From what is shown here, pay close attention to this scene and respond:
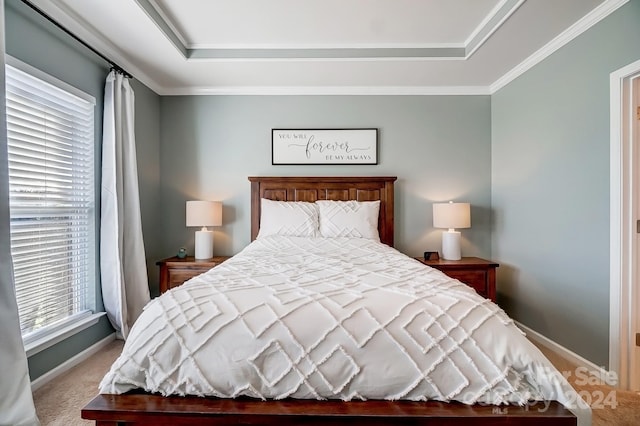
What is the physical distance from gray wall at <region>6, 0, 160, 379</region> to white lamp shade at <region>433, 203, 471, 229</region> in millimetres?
3050

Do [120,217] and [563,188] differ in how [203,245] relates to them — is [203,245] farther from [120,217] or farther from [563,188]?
[563,188]

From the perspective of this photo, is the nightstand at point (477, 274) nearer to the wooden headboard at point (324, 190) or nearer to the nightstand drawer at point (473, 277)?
the nightstand drawer at point (473, 277)

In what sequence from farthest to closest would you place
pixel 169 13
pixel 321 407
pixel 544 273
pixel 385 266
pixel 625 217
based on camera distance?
pixel 544 273, pixel 169 13, pixel 625 217, pixel 385 266, pixel 321 407

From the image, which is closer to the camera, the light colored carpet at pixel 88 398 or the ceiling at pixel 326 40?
the light colored carpet at pixel 88 398

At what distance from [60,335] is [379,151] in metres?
3.21

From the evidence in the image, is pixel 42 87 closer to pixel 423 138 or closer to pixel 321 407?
pixel 321 407

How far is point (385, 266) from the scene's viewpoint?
1.93 metres

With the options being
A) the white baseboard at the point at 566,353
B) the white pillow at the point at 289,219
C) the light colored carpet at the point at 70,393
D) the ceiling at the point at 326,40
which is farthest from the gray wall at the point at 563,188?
the light colored carpet at the point at 70,393

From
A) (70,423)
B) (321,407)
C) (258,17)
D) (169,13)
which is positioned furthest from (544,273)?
(169,13)

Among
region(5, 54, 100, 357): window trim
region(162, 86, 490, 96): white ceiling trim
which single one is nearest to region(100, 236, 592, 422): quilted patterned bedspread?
region(5, 54, 100, 357): window trim

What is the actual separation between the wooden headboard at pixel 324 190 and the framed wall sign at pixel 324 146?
237 millimetres

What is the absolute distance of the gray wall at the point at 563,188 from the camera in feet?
7.23

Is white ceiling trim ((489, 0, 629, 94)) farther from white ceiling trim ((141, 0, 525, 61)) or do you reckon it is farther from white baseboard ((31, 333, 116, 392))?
white baseboard ((31, 333, 116, 392))

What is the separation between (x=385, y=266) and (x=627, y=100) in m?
1.91
